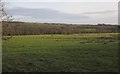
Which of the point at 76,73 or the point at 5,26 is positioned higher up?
the point at 5,26

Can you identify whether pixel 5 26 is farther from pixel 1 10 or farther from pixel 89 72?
pixel 89 72

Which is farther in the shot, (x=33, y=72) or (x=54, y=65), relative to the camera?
(x=54, y=65)

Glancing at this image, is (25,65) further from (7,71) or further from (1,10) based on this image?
(1,10)

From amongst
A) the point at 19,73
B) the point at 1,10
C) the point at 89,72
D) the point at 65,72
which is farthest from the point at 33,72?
the point at 1,10

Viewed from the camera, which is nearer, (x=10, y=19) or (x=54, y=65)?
(x=10, y=19)

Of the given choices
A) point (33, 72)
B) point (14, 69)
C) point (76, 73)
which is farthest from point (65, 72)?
point (14, 69)

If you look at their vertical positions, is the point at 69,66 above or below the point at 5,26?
below

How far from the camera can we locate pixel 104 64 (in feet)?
79.8

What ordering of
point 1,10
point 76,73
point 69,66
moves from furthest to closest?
point 69,66
point 1,10
point 76,73

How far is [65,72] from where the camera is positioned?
2048 cm

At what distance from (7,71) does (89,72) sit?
6.53 metres

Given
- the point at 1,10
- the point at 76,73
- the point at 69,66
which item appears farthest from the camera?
the point at 69,66

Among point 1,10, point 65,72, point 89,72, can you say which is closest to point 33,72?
point 65,72

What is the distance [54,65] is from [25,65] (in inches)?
103
